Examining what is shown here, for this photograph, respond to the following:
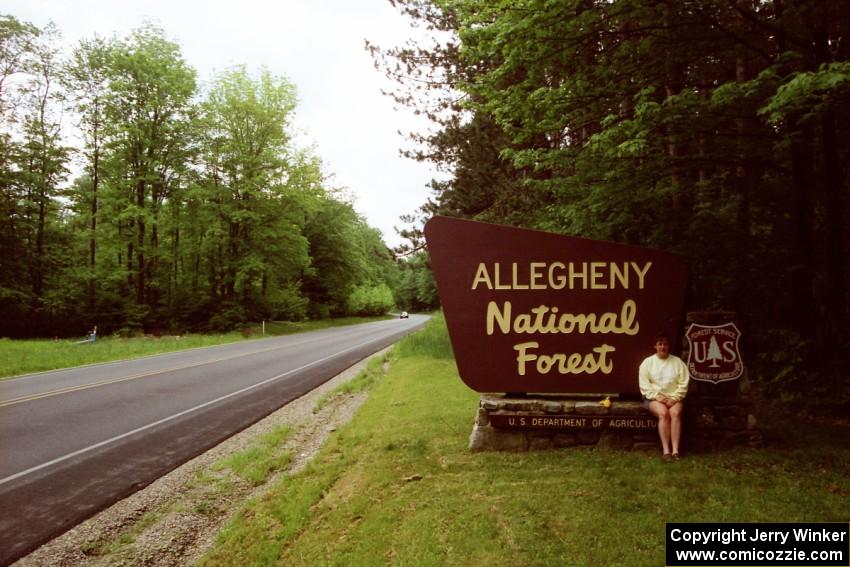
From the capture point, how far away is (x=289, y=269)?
34.4 meters

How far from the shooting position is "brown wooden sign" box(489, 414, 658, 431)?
5625mm

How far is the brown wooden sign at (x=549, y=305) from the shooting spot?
19.6ft

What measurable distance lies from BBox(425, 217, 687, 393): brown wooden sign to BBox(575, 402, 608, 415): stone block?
323mm

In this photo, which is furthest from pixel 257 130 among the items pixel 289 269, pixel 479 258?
pixel 479 258

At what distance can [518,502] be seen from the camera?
4.46 m

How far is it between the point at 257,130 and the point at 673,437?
106 feet

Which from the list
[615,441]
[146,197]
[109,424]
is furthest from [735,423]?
[146,197]

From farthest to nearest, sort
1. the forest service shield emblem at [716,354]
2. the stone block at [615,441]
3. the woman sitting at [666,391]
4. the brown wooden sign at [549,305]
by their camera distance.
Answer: the brown wooden sign at [549,305], the stone block at [615,441], the forest service shield emblem at [716,354], the woman sitting at [666,391]

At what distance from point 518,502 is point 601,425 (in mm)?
1821

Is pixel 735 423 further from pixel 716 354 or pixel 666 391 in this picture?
pixel 666 391

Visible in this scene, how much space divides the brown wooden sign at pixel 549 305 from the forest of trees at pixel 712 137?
1576mm

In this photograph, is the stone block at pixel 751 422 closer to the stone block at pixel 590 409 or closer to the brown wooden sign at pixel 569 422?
the brown wooden sign at pixel 569 422

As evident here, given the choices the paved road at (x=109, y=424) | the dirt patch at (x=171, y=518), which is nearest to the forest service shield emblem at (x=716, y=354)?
the dirt patch at (x=171, y=518)

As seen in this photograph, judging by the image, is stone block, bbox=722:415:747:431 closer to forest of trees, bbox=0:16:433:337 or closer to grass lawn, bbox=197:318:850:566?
grass lawn, bbox=197:318:850:566
